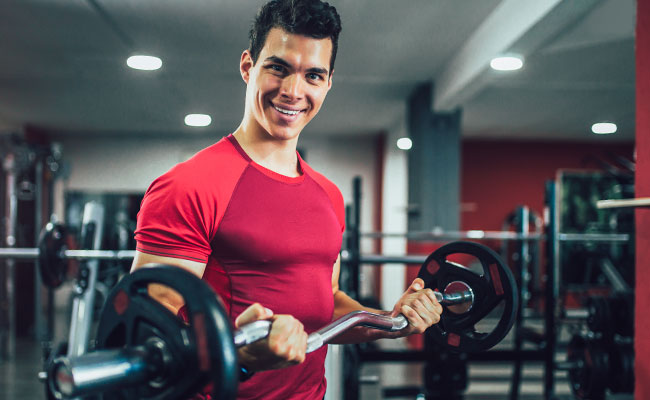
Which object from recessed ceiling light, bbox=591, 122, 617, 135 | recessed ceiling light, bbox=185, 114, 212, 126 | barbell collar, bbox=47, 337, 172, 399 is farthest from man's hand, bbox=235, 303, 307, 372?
recessed ceiling light, bbox=591, 122, 617, 135

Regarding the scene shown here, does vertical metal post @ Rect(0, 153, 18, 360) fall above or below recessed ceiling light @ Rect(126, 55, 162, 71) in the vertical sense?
below

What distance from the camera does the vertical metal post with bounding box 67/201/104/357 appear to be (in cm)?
248

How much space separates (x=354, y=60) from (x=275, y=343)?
11.7 feet

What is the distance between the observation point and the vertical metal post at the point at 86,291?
8.14 ft

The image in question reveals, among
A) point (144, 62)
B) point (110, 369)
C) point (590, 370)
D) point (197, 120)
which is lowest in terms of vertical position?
point (590, 370)

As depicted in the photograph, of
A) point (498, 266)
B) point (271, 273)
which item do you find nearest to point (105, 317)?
point (271, 273)

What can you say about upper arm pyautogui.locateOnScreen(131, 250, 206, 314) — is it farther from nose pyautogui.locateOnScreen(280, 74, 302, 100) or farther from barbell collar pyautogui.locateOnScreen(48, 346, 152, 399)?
nose pyautogui.locateOnScreen(280, 74, 302, 100)

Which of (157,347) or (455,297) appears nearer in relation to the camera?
(157,347)

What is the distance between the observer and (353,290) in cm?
282

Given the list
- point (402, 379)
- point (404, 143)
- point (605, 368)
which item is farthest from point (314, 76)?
point (404, 143)

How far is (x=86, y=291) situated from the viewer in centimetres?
261

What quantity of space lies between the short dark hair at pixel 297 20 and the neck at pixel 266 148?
13 centimetres

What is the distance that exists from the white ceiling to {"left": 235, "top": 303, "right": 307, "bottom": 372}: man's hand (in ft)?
7.55

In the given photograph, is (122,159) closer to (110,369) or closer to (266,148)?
(266,148)
